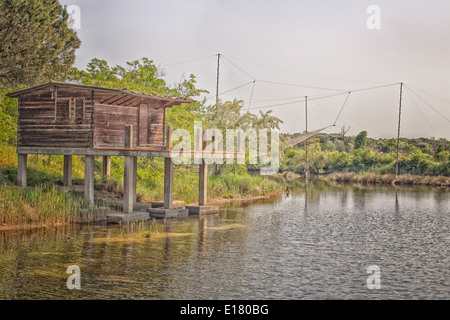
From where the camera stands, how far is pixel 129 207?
20172 millimetres

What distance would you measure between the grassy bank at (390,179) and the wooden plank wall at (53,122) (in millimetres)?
40830

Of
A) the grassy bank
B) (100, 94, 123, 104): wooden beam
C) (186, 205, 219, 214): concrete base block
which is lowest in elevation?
(186, 205, 219, 214): concrete base block

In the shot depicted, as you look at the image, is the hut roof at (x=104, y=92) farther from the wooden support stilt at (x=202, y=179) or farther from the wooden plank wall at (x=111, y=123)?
the wooden support stilt at (x=202, y=179)

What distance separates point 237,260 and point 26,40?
15.7 meters

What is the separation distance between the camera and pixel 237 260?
552 inches

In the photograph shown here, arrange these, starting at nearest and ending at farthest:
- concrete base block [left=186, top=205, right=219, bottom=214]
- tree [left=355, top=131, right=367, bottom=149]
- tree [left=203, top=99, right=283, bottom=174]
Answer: concrete base block [left=186, top=205, right=219, bottom=214] → tree [left=203, top=99, right=283, bottom=174] → tree [left=355, top=131, right=367, bottom=149]

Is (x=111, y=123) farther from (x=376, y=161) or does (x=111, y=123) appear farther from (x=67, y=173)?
(x=376, y=161)

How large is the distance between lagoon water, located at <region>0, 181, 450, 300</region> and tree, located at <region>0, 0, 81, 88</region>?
9561 mm

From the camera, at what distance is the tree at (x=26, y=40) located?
2145cm

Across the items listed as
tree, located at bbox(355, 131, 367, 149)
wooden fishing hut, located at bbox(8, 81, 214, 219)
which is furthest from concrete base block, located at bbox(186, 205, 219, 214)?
tree, located at bbox(355, 131, 367, 149)

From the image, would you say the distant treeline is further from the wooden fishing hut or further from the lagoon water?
the lagoon water

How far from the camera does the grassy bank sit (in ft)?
166

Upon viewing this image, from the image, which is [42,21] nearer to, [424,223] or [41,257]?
[41,257]
